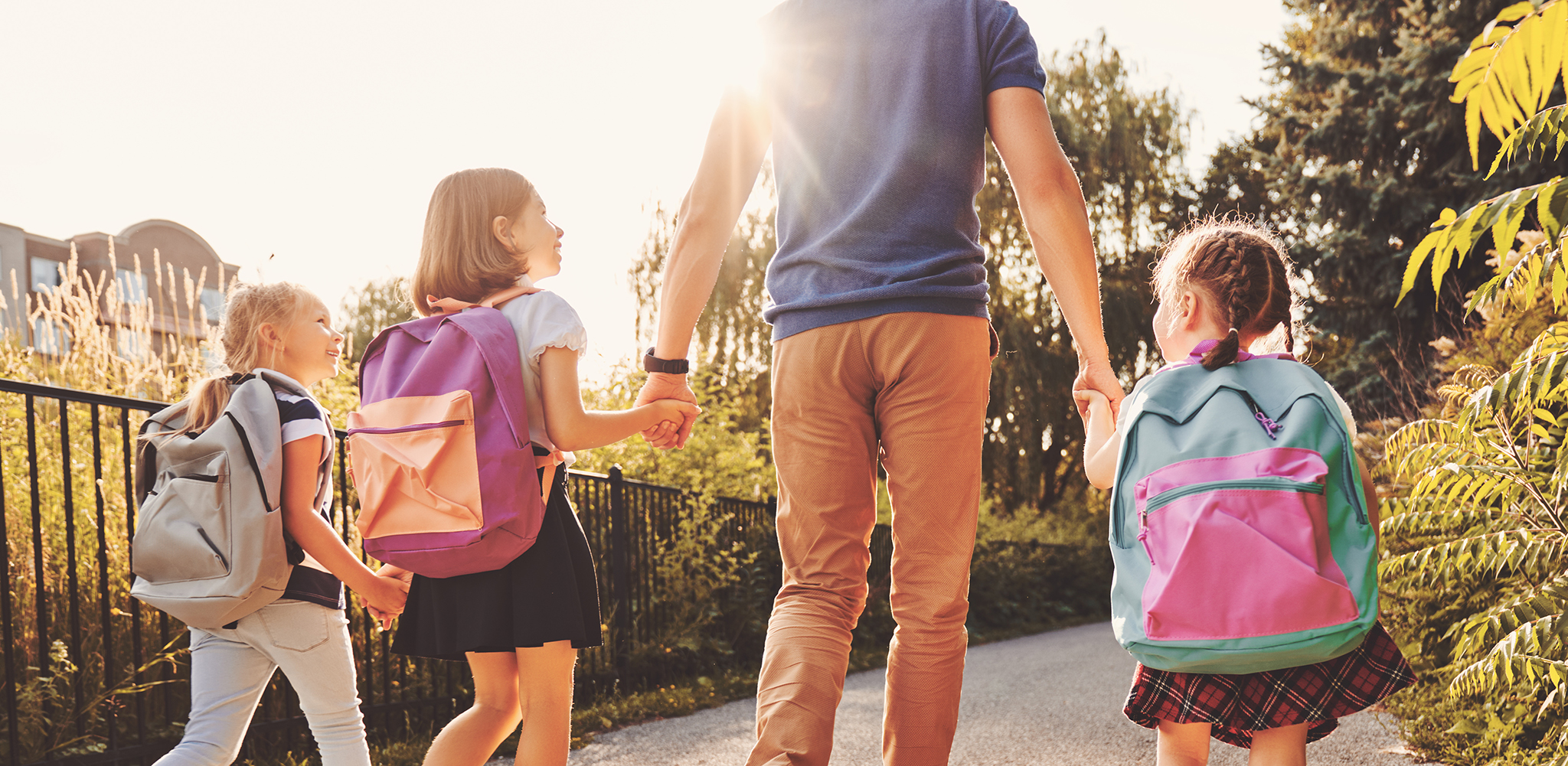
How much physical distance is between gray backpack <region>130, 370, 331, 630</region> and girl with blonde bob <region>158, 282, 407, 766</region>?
47mm

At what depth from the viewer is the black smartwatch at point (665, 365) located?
2453mm

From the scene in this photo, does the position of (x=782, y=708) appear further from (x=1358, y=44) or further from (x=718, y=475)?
(x=1358, y=44)

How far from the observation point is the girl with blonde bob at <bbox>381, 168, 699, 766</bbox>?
7.02 feet

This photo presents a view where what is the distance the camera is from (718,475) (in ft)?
28.3

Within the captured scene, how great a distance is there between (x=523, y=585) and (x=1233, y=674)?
149 cm

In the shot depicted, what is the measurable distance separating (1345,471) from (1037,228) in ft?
2.74

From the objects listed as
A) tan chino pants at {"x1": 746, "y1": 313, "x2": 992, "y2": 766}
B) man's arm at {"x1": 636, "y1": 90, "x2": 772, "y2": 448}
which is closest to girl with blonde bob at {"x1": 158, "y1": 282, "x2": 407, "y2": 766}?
man's arm at {"x1": 636, "y1": 90, "x2": 772, "y2": 448}

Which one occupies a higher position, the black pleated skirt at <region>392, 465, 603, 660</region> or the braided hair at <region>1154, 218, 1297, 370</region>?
the braided hair at <region>1154, 218, 1297, 370</region>

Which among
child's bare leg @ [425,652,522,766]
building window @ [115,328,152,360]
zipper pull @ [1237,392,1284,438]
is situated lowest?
child's bare leg @ [425,652,522,766]

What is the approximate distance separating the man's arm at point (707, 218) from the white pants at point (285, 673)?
1.04 m

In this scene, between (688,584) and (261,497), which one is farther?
(688,584)

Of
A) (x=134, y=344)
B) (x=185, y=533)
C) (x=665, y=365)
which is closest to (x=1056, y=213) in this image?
(x=665, y=365)

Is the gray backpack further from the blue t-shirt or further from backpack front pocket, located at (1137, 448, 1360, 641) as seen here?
backpack front pocket, located at (1137, 448, 1360, 641)

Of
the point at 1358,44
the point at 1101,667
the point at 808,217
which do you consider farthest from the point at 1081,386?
the point at 1358,44
